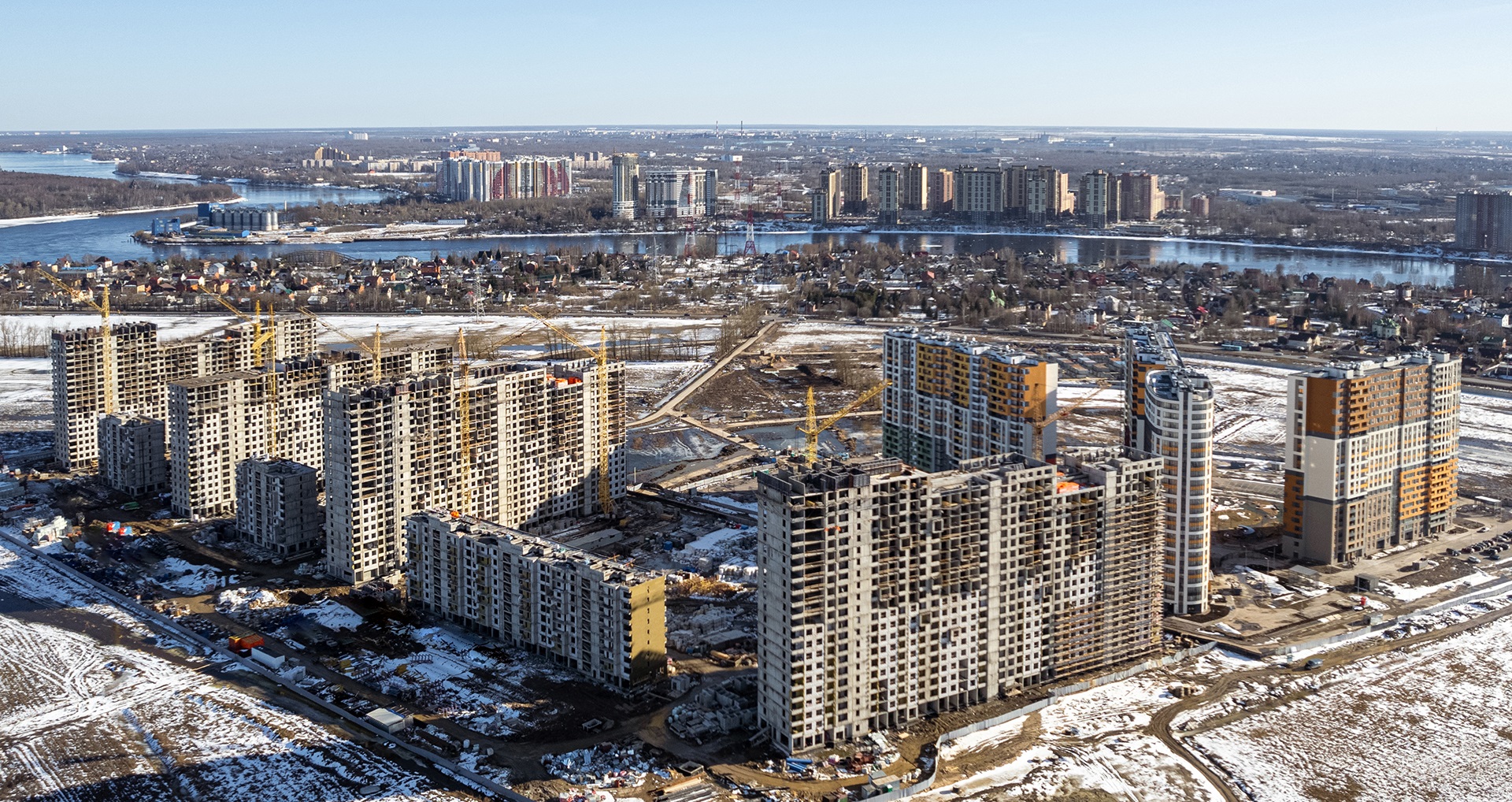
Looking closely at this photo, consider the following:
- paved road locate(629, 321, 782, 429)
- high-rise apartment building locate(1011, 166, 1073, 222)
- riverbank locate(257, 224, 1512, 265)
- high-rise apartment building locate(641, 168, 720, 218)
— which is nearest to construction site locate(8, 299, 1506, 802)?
paved road locate(629, 321, 782, 429)

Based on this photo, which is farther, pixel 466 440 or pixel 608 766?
pixel 466 440

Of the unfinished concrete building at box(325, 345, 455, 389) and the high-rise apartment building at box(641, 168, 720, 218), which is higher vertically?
the high-rise apartment building at box(641, 168, 720, 218)

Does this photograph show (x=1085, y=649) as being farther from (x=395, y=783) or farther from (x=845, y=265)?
(x=845, y=265)

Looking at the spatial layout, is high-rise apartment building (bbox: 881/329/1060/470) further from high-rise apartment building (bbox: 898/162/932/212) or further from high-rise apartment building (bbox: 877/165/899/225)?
high-rise apartment building (bbox: 898/162/932/212)

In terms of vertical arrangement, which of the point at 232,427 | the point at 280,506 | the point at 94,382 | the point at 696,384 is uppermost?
the point at 94,382

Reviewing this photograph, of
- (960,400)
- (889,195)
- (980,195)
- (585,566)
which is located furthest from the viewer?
(889,195)

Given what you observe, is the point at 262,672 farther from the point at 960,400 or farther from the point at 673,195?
the point at 673,195

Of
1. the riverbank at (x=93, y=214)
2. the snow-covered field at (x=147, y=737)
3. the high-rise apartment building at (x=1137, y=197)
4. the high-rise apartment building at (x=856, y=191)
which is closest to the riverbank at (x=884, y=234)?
the high-rise apartment building at (x=1137, y=197)

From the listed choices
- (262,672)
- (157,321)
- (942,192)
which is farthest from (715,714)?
(942,192)
